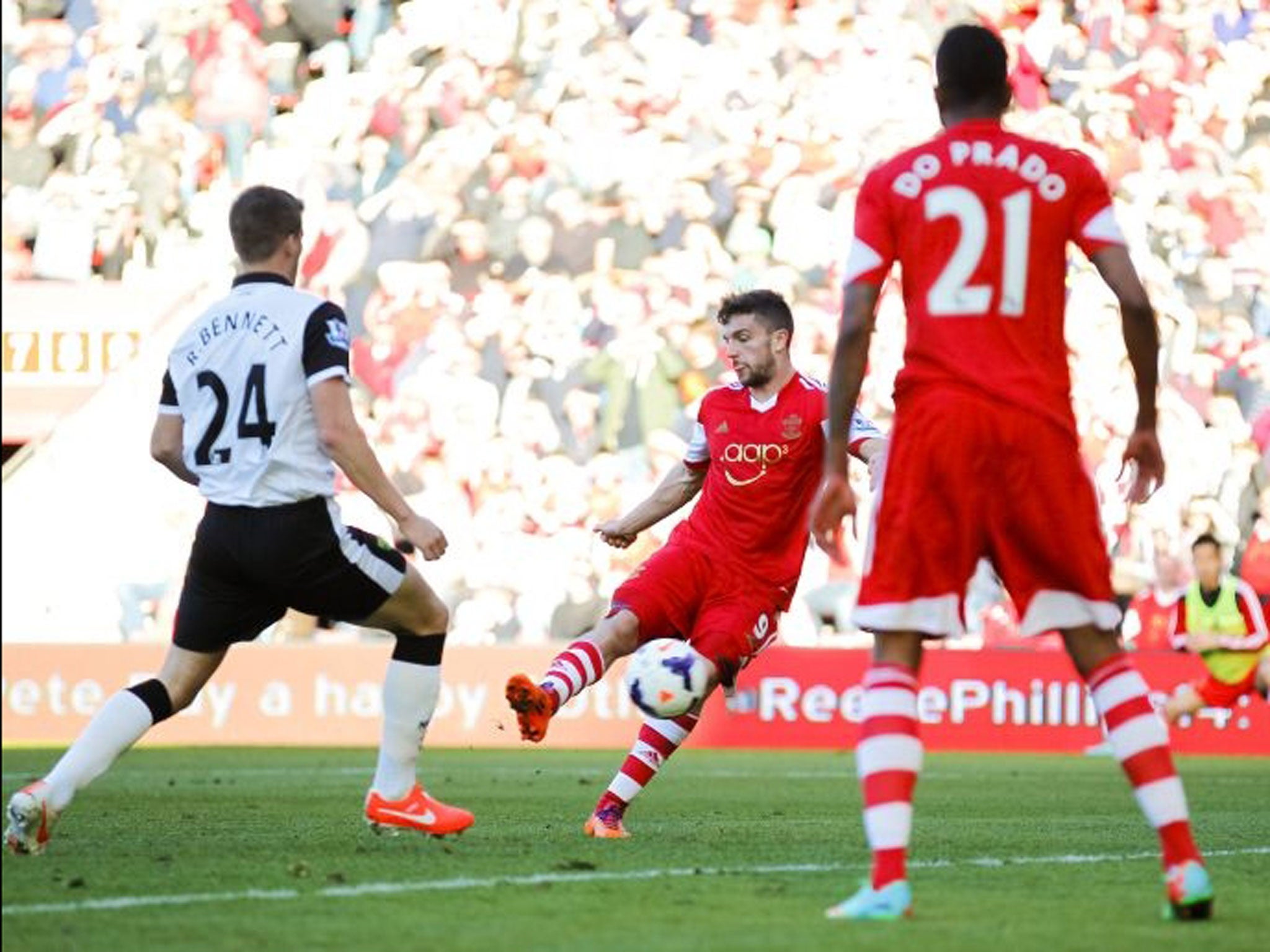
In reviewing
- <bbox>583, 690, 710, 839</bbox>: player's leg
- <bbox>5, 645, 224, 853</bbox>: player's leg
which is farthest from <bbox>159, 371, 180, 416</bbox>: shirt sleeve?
<bbox>583, 690, 710, 839</bbox>: player's leg

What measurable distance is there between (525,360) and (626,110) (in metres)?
2.51

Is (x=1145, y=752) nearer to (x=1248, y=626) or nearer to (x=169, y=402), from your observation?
(x=169, y=402)

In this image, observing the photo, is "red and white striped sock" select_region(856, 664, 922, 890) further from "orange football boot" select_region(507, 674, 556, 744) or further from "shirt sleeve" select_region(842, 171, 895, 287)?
"orange football boot" select_region(507, 674, 556, 744)

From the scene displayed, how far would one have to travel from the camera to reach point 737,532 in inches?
345

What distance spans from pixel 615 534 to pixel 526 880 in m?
2.61

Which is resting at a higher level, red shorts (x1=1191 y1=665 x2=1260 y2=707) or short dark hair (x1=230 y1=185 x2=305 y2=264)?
red shorts (x1=1191 y1=665 x2=1260 y2=707)

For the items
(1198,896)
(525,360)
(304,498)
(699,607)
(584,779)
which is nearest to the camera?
(1198,896)

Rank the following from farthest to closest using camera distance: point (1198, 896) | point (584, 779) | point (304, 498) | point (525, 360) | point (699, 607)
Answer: point (525, 360) → point (584, 779) → point (699, 607) → point (304, 498) → point (1198, 896)

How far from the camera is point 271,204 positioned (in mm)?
7070

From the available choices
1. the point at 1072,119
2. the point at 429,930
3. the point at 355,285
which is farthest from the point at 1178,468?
the point at 429,930

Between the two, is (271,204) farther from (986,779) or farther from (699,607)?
(986,779)

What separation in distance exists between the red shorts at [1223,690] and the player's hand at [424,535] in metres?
9.88

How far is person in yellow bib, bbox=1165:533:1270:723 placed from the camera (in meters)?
15.6

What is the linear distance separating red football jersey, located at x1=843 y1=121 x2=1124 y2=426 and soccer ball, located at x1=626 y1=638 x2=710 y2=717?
255 centimetres
